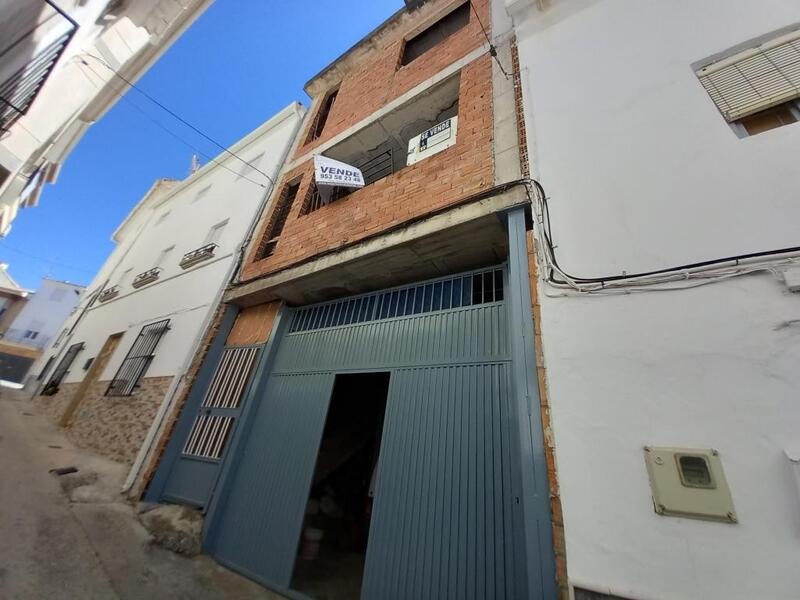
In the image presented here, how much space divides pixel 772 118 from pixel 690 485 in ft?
10.1

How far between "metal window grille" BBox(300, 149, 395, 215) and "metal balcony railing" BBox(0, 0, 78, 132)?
3679 mm

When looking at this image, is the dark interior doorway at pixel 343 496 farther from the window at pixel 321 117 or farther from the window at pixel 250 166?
the window at pixel 250 166

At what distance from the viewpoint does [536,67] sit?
3.98 m

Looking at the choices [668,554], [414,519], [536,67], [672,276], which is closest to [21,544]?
[414,519]

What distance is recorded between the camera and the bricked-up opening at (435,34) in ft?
22.2

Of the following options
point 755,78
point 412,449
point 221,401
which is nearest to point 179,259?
point 221,401

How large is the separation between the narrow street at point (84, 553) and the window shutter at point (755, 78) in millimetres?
6547

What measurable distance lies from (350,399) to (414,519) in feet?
12.7

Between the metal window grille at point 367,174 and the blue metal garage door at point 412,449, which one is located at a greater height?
the metal window grille at point 367,174

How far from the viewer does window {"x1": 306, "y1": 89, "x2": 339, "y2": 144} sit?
26.6 feet

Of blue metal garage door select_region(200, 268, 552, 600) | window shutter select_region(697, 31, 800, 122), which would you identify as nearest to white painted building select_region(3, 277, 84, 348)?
blue metal garage door select_region(200, 268, 552, 600)

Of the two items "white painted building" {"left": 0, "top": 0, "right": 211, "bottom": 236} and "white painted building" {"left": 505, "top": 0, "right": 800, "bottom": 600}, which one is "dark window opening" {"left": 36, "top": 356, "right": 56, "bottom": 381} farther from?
"white painted building" {"left": 505, "top": 0, "right": 800, "bottom": 600}

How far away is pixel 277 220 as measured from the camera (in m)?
6.99

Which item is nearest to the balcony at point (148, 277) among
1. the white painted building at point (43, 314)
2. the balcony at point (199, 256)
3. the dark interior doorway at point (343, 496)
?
the balcony at point (199, 256)
